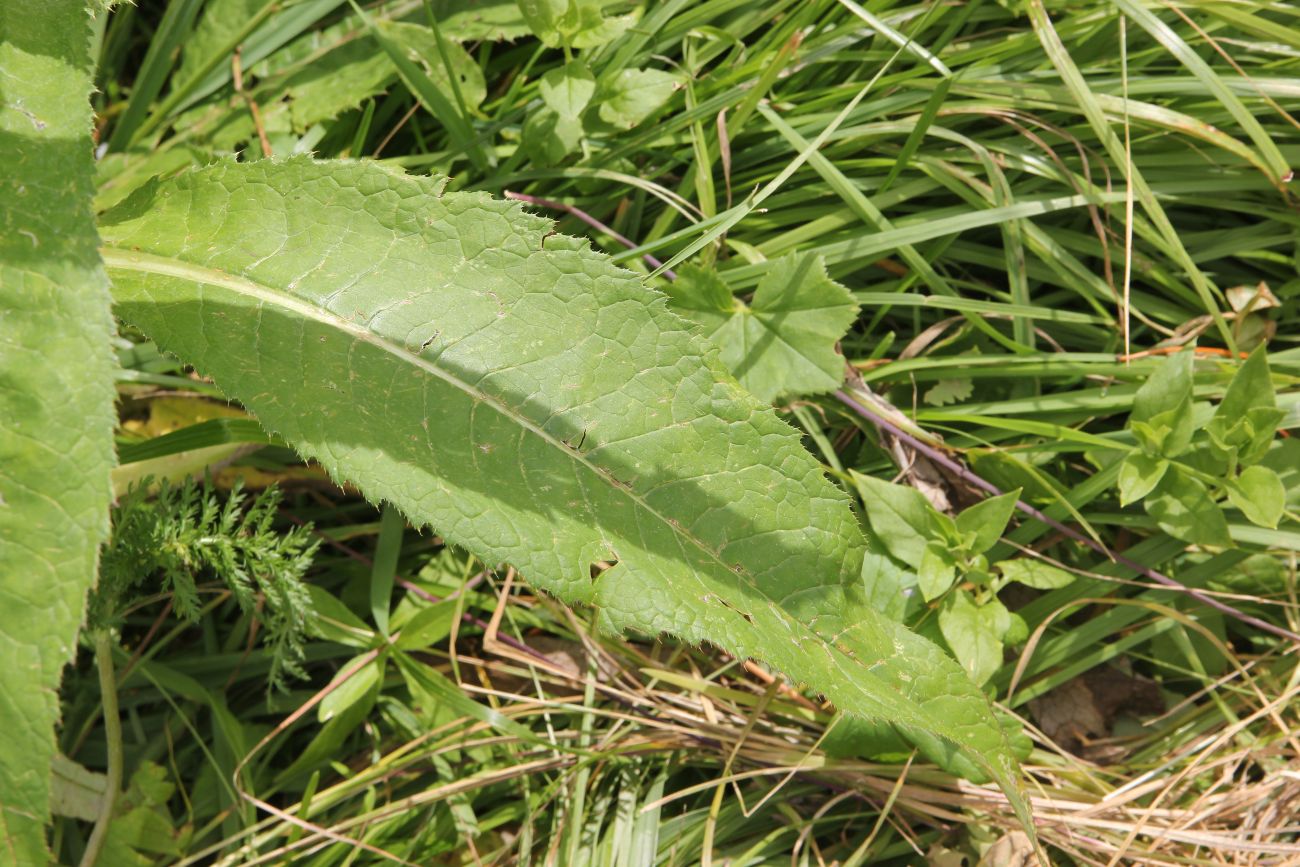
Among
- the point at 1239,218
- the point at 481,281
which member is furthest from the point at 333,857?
the point at 1239,218

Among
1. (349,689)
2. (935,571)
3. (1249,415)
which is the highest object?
(1249,415)

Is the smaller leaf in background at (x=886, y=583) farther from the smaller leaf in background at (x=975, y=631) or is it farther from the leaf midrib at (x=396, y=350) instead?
the leaf midrib at (x=396, y=350)

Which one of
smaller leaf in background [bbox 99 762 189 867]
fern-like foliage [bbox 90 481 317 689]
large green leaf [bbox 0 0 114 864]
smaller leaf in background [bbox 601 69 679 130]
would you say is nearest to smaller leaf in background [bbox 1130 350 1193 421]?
smaller leaf in background [bbox 601 69 679 130]

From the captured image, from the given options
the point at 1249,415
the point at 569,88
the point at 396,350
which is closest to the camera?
the point at 396,350

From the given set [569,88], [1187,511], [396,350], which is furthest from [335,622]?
[1187,511]

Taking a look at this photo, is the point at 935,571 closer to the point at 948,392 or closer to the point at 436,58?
the point at 948,392

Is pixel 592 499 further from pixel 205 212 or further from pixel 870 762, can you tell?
pixel 870 762

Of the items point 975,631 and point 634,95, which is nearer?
point 975,631
